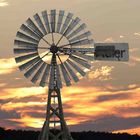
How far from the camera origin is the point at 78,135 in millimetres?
80438

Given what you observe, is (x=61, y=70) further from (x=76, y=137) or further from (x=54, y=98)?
(x=76, y=137)

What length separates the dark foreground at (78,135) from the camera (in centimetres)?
7900

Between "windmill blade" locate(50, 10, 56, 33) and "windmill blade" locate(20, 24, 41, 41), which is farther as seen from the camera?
"windmill blade" locate(20, 24, 41, 41)

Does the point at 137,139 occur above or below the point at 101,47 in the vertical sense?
below

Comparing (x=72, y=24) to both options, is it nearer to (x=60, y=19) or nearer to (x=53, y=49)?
(x=60, y=19)

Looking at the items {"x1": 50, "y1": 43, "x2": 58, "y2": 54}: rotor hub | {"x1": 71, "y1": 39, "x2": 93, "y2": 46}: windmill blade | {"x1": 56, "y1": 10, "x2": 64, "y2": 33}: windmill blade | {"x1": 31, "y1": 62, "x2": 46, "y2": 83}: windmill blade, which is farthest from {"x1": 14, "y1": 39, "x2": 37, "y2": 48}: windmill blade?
{"x1": 71, "y1": 39, "x2": 93, "y2": 46}: windmill blade

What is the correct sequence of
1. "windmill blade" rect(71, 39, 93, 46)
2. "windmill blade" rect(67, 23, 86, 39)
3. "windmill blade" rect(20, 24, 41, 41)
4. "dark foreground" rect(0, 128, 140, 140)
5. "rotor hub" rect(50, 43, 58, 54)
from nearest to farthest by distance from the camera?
"rotor hub" rect(50, 43, 58, 54)
"windmill blade" rect(20, 24, 41, 41)
"windmill blade" rect(67, 23, 86, 39)
"windmill blade" rect(71, 39, 93, 46)
"dark foreground" rect(0, 128, 140, 140)

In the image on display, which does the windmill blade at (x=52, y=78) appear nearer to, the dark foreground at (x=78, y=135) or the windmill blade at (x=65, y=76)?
the windmill blade at (x=65, y=76)

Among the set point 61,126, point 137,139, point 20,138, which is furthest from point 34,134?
point 61,126

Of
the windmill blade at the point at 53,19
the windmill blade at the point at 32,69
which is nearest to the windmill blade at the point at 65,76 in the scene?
the windmill blade at the point at 32,69

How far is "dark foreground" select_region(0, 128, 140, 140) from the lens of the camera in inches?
3110

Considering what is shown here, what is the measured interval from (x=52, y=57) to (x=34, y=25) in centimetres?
356

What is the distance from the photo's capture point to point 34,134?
81125 millimetres

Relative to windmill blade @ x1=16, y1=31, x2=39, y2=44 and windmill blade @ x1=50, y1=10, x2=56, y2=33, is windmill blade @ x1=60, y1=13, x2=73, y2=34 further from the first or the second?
windmill blade @ x1=16, y1=31, x2=39, y2=44
